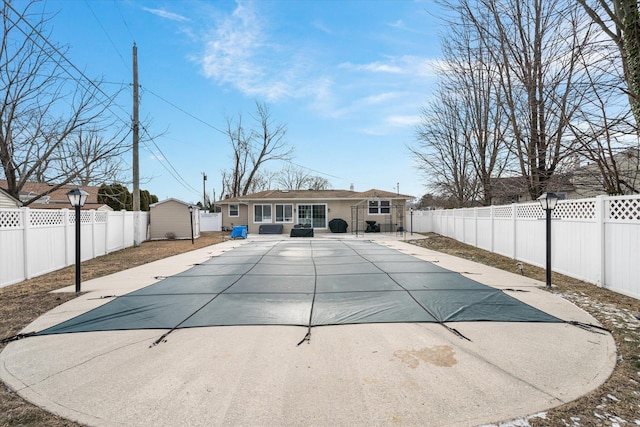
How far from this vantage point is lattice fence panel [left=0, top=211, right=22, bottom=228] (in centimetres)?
602

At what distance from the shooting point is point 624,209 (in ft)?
16.1

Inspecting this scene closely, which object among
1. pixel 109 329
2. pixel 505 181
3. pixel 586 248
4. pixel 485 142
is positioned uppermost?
pixel 485 142

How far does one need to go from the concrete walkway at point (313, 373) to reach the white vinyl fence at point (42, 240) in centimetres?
415

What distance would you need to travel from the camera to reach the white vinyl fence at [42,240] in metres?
6.17

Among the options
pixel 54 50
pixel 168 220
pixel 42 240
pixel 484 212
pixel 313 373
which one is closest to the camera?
pixel 313 373

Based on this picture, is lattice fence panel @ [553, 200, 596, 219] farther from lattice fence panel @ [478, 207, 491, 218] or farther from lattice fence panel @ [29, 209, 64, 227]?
lattice fence panel @ [29, 209, 64, 227]

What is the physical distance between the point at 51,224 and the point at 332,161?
2995 cm

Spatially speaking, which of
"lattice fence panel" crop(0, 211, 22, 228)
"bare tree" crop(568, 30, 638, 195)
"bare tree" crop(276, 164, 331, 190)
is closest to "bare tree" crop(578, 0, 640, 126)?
"bare tree" crop(568, 30, 638, 195)

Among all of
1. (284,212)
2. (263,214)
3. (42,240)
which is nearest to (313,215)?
(284,212)

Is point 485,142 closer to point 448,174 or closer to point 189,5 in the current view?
point 448,174

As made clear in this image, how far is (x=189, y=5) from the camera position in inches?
434

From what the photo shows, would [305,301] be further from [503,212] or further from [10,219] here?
[503,212]

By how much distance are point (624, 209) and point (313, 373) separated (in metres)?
5.46

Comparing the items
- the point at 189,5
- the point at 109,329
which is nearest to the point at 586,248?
the point at 109,329
